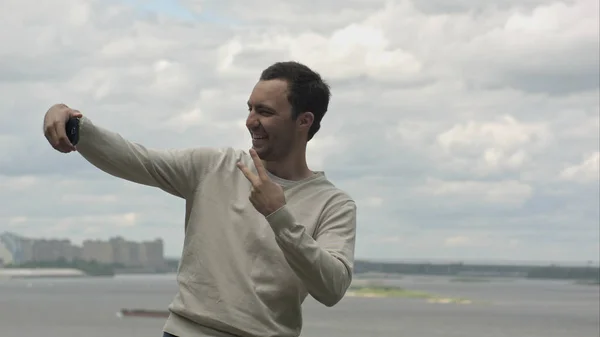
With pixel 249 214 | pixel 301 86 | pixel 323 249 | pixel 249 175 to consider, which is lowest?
pixel 323 249

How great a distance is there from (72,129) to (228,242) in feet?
2.23

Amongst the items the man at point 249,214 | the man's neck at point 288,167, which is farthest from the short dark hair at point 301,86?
the man's neck at point 288,167

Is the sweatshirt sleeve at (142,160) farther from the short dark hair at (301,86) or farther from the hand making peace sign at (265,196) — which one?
the hand making peace sign at (265,196)

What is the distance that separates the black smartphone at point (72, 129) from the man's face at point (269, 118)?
61 centimetres

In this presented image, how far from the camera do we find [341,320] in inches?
4279

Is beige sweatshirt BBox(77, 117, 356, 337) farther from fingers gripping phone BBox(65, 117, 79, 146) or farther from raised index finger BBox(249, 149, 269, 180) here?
raised index finger BBox(249, 149, 269, 180)

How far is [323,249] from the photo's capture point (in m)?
4.18

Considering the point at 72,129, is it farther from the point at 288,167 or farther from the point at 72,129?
the point at 288,167

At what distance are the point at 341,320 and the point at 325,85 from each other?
104946 millimetres

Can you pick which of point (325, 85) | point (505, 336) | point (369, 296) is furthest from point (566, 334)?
point (369, 296)

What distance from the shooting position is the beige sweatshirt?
4.32m

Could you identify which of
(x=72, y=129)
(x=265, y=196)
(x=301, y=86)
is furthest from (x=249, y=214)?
(x=72, y=129)

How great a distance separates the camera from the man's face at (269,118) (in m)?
4.37

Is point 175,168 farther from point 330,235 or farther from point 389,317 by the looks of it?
point 389,317
